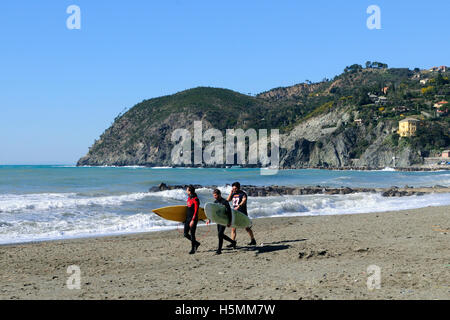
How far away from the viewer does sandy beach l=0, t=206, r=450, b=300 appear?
278 inches

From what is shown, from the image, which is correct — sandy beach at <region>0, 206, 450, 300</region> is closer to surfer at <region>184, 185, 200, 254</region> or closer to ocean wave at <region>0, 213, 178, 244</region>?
surfer at <region>184, 185, 200, 254</region>

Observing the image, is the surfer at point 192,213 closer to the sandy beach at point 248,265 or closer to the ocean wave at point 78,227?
the sandy beach at point 248,265

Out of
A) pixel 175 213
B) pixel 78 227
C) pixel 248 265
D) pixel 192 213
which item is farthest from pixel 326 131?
pixel 248 265

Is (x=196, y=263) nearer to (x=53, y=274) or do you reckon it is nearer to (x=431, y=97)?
(x=53, y=274)

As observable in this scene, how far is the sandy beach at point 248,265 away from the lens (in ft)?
23.2

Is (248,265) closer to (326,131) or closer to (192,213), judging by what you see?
(192,213)

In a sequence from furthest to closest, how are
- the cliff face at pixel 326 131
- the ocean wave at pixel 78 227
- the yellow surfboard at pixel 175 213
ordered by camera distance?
the cliff face at pixel 326 131 → the ocean wave at pixel 78 227 → the yellow surfboard at pixel 175 213

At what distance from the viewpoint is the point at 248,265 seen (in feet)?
30.6

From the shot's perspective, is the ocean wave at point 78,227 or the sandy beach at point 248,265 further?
the ocean wave at point 78,227

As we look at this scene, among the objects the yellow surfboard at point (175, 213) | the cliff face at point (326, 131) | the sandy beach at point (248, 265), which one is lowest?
the sandy beach at point (248, 265)

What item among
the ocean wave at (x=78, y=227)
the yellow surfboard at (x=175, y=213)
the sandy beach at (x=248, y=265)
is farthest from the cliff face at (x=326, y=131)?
the yellow surfboard at (x=175, y=213)

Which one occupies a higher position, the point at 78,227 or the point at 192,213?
the point at 192,213
